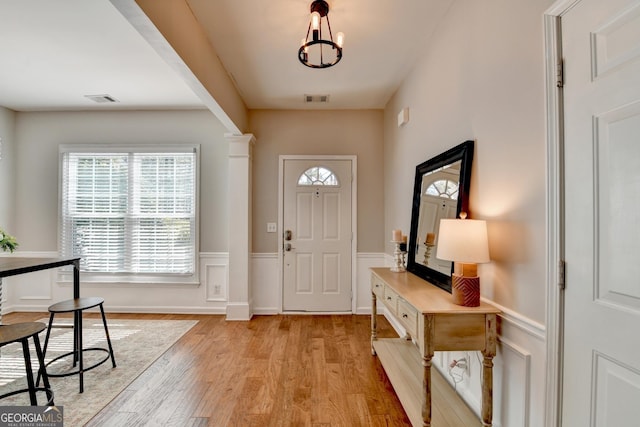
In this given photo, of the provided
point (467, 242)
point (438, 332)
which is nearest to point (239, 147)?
point (467, 242)

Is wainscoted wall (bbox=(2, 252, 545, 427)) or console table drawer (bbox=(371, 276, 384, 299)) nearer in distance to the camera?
console table drawer (bbox=(371, 276, 384, 299))

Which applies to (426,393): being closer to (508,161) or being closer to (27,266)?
(508,161)

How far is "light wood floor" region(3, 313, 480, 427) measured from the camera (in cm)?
191

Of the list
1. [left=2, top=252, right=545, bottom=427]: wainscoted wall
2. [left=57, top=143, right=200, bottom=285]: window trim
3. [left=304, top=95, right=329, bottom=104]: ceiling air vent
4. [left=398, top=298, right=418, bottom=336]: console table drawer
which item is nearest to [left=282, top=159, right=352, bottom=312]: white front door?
[left=2, top=252, right=545, bottom=427]: wainscoted wall

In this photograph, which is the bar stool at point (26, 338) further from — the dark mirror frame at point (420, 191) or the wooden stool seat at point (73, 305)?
the dark mirror frame at point (420, 191)

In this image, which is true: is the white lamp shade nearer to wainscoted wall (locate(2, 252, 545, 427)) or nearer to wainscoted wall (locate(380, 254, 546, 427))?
wainscoted wall (locate(380, 254, 546, 427))

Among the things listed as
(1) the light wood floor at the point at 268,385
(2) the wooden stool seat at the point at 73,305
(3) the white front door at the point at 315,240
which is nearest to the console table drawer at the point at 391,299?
(1) the light wood floor at the point at 268,385

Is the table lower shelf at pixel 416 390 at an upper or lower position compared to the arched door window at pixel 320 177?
lower

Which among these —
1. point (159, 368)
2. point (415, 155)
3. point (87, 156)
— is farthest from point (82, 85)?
point (415, 155)

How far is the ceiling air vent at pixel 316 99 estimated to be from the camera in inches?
143

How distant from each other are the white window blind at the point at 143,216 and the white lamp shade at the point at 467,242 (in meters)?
3.44

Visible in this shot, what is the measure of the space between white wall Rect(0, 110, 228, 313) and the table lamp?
10.3 feet

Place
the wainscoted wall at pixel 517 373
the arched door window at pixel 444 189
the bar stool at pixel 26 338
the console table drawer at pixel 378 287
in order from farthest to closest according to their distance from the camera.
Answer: the console table drawer at pixel 378 287
the arched door window at pixel 444 189
the bar stool at pixel 26 338
the wainscoted wall at pixel 517 373

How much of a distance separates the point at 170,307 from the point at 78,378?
1.71 m
